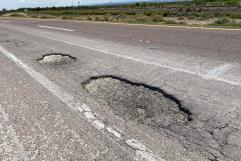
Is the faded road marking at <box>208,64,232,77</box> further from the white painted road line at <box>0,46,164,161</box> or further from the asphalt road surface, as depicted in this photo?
the white painted road line at <box>0,46,164,161</box>

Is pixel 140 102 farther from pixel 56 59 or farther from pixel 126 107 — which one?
pixel 56 59

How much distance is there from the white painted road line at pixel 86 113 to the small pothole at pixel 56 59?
817 mm

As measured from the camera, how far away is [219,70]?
222 inches

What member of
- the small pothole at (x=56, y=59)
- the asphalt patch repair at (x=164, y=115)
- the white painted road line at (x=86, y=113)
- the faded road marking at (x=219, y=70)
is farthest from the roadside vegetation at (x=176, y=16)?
the white painted road line at (x=86, y=113)

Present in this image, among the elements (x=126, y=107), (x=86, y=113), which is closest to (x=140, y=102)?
(x=126, y=107)

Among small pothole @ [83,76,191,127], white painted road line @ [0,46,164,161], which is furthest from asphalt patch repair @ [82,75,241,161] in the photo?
white painted road line @ [0,46,164,161]

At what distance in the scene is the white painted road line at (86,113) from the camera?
9.68 ft

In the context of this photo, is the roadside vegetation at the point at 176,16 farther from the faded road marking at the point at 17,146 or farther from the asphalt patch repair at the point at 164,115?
the faded road marking at the point at 17,146

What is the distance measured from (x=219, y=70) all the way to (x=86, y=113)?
286 centimetres

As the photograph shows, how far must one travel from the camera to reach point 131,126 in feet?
11.8

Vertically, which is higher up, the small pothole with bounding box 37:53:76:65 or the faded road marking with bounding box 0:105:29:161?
the small pothole with bounding box 37:53:76:65

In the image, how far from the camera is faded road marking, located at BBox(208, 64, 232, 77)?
5382mm

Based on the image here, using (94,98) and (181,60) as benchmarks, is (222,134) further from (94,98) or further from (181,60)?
(181,60)

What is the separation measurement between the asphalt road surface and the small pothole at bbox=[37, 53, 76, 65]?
6cm
